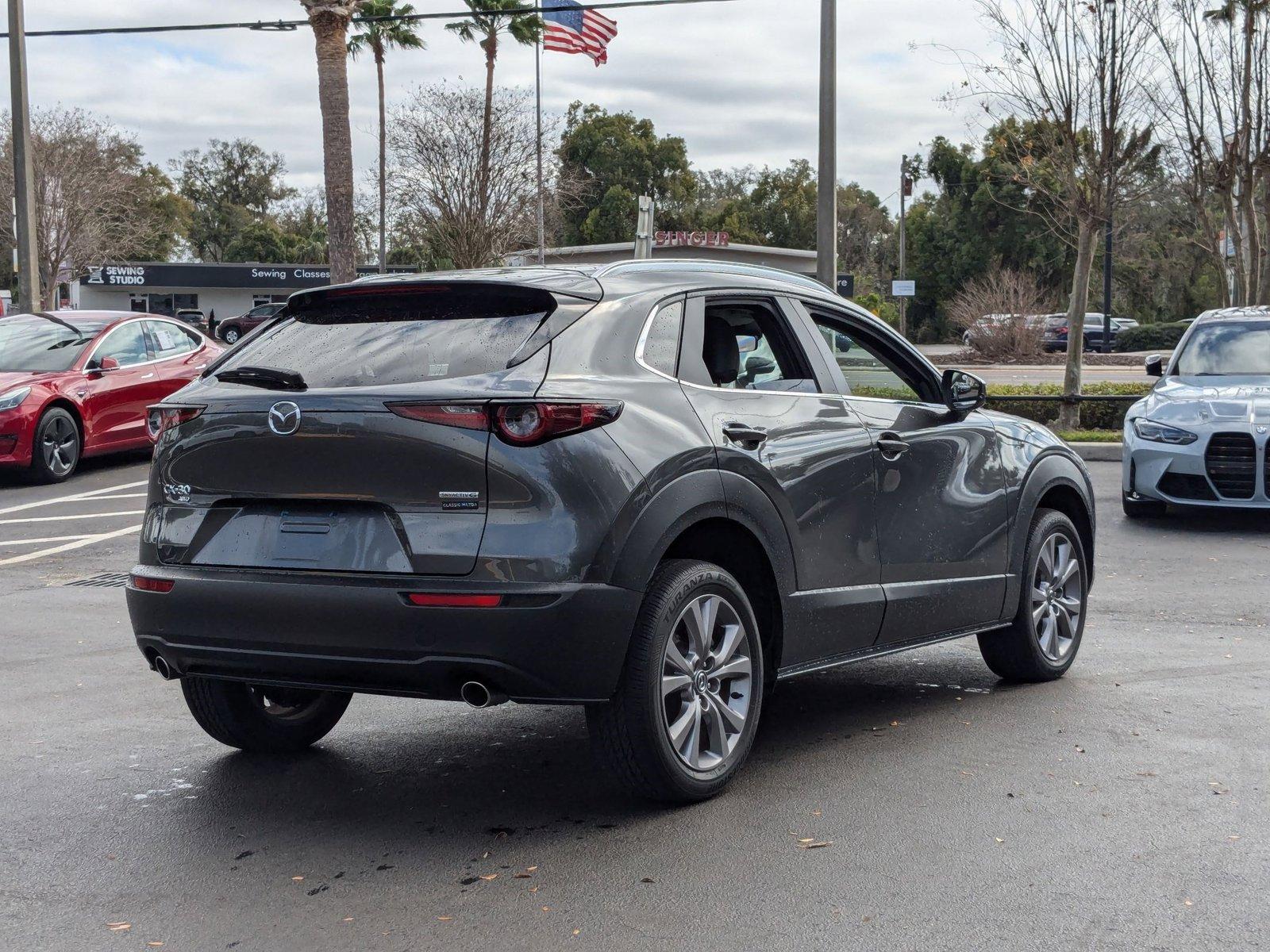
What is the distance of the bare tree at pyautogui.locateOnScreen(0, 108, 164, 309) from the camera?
187 ft

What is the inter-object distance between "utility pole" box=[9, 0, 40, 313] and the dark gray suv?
1972cm

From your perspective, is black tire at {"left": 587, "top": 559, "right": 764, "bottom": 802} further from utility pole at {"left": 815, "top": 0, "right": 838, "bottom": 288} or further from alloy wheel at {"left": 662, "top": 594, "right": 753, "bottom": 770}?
utility pole at {"left": 815, "top": 0, "right": 838, "bottom": 288}

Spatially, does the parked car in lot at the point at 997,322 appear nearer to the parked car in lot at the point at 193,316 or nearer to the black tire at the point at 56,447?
the black tire at the point at 56,447

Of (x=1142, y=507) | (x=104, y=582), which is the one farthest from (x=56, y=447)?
(x=1142, y=507)

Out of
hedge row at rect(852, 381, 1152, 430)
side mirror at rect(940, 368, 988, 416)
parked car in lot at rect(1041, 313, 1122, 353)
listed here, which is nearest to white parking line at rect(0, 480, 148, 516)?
side mirror at rect(940, 368, 988, 416)

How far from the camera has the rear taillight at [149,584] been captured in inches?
184

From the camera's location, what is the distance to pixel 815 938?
368cm

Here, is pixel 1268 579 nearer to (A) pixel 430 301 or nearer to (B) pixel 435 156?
(A) pixel 430 301

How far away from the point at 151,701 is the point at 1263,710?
4.62m

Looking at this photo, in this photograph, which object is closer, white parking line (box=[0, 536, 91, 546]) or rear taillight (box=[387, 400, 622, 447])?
rear taillight (box=[387, 400, 622, 447])

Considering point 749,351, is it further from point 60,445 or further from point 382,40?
point 382,40

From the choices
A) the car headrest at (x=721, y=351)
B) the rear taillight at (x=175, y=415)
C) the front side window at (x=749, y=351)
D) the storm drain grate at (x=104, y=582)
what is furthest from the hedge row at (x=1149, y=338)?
the rear taillight at (x=175, y=415)

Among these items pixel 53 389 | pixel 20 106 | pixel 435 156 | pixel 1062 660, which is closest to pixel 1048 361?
pixel 435 156

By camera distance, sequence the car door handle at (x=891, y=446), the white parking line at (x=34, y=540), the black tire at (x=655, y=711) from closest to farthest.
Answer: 1. the black tire at (x=655, y=711)
2. the car door handle at (x=891, y=446)
3. the white parking line at (x=34, y=540)
